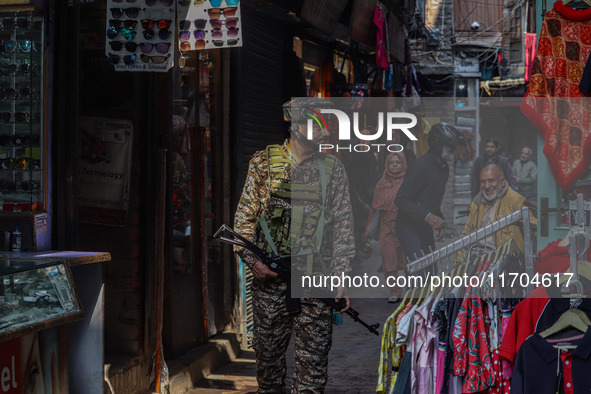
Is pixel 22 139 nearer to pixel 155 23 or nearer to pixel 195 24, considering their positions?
pixel 155 23

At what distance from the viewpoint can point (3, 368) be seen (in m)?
3.90

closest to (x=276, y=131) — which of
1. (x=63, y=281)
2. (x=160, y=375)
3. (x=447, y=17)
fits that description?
(x=160, y=375)

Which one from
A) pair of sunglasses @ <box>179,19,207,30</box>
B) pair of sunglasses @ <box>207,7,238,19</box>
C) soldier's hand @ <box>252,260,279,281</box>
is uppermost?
pair of sunglasses @ <box>207,7,238,19</box>

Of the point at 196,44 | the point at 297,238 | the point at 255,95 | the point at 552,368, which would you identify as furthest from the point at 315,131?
the point at 255,95

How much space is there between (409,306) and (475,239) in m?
0.58

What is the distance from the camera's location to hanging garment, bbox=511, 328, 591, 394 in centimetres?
409

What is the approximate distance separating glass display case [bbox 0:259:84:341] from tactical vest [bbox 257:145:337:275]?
53.4 inches

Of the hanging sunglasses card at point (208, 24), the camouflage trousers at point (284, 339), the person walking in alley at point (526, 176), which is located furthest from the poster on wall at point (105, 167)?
the person walking in alley at point (526, 176)

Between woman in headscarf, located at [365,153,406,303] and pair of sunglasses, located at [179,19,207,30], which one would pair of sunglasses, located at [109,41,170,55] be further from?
woman in headscarf, located at [365,153,406,303]

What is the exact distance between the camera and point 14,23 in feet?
16.0

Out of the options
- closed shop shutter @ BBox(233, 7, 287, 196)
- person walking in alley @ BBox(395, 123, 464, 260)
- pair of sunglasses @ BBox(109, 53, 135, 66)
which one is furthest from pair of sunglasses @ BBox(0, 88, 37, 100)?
person walking in alley @ BBox(395, 123, 464, 260)

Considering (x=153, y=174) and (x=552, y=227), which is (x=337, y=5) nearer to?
(x=153, y=174)

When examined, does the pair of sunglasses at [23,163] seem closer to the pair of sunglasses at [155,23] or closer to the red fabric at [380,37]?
the pair of sunglasses at [155,23]

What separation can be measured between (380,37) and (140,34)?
7899 mm
